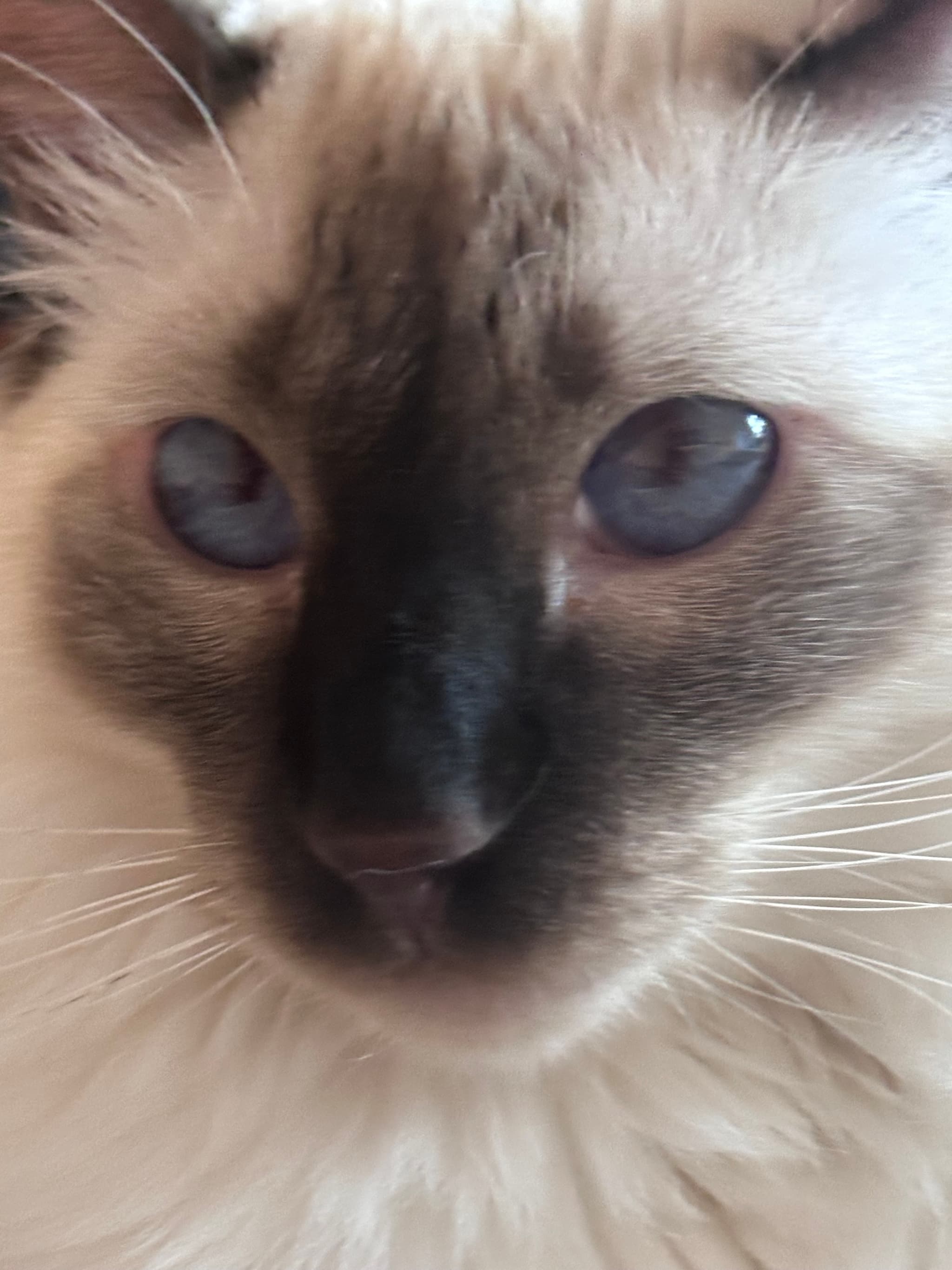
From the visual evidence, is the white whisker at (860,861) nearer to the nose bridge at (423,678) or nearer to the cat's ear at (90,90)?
the nose bridge at (423,678)

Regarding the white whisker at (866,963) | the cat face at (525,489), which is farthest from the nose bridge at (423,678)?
the white whisker at (866,963)

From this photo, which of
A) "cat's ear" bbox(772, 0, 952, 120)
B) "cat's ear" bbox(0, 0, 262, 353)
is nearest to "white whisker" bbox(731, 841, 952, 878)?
"cat's ear" bbox(772, 0, 952, 120)

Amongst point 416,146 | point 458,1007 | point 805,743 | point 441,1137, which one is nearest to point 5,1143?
point 441,1137

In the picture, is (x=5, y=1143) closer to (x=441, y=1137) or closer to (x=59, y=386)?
(x=441, y=1137)

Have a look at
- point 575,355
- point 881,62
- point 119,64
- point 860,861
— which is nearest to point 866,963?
point 860,861

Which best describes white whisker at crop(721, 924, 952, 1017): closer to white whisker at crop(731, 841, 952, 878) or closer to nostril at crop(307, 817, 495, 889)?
white whisker at crop(731, 841, 952, 878)

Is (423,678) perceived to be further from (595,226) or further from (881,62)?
(881,62)
